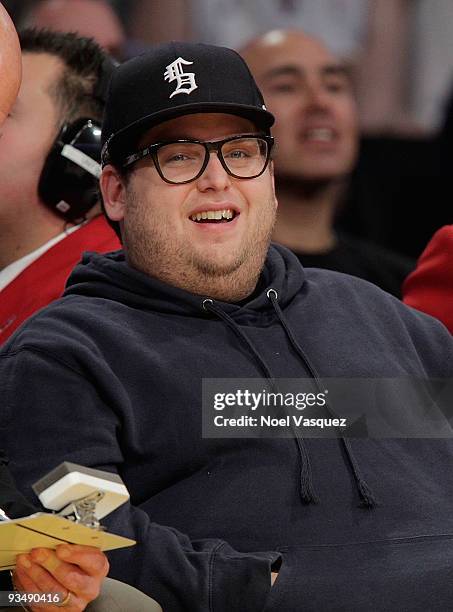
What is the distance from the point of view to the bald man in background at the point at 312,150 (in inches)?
129

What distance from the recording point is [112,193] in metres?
1.98

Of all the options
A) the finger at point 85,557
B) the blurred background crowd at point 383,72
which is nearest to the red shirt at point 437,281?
the finger at point 85,557

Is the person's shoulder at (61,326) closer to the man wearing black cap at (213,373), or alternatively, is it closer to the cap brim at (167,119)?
the man wearing black cap at (213,373)

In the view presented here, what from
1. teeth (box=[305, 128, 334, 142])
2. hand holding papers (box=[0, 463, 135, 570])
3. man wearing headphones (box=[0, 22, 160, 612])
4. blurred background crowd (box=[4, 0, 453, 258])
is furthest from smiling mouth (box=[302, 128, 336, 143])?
hand holding papers (box=[0, 463, 135, 570])

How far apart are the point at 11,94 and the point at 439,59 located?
2554 millimetres

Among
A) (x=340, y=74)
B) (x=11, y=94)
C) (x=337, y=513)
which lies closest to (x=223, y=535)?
(x=337, y=513)

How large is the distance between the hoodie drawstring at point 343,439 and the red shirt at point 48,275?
1.57 ft

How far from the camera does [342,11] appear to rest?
3.92m

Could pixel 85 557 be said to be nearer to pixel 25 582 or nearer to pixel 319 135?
pixel 25 582

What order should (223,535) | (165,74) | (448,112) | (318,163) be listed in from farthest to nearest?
Result: (448,112) → (318,163) → (165,74) → (223,535)

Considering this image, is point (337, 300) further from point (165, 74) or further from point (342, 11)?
point (342, 11)

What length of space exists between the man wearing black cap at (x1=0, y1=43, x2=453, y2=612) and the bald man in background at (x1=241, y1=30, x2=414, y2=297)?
123 cm

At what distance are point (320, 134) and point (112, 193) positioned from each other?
1.47 metres

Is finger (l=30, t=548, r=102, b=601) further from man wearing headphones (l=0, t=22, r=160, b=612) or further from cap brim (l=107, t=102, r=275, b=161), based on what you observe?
cap brim (l=107, t=102, r=275, b=161)
